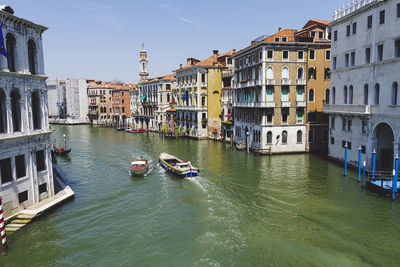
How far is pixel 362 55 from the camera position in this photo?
24.5 meters

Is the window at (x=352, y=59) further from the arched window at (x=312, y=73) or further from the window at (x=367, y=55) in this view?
the arched window at (x=312, y=73)

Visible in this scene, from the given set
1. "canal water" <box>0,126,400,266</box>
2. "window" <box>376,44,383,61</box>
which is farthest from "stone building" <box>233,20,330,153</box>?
"window" <box>376,44,383,61</box>

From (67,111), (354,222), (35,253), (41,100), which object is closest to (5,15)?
(41,100)

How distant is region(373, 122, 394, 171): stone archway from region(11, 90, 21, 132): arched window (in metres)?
25.1

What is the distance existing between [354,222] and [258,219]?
518 cm

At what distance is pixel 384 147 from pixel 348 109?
4.35 metres

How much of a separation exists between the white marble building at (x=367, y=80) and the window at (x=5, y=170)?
24.1 m

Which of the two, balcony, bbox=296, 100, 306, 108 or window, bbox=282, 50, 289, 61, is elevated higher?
window, bbox=282, 50, 289, 61

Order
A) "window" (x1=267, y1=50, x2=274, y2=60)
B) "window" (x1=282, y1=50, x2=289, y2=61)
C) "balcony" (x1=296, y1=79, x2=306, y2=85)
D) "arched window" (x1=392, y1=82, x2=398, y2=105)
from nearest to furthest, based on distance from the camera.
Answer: "arched window" (x1=392, y1=82, x2=398, y2=105)
"window" (x1=267, y1=50, x2=274, y2=60)
"window" (x1=282, y1=50, x2=289, y2=61)
"balcony" (x1=296, y1=79, x2=306, y2=85)

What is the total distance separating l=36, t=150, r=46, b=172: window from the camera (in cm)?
1726

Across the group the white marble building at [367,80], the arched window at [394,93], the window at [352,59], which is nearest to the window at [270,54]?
the white marble building at [367,80]

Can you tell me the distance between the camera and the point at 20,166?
1588 centimetres

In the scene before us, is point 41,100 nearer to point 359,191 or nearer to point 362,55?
point 359,191

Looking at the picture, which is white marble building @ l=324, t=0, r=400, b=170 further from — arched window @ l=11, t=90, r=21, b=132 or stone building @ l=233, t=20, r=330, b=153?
arched window @ l=11, t=90, r=21, b=132
